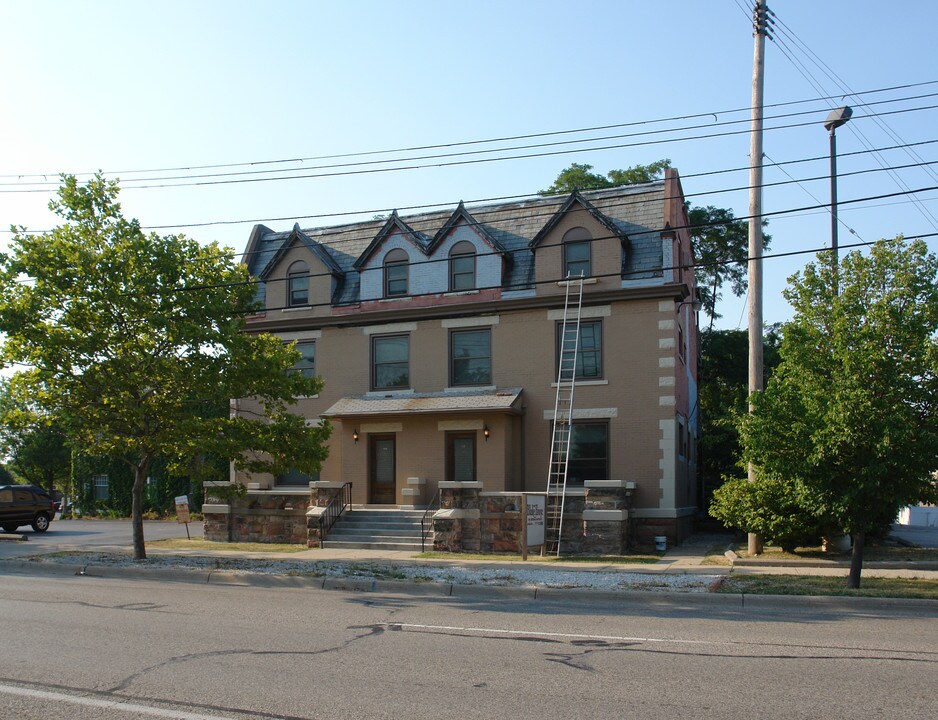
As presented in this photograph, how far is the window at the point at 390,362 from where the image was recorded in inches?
974

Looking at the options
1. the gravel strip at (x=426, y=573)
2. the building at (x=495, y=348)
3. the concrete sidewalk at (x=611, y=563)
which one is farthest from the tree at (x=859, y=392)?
the building at (x=495, y=348)

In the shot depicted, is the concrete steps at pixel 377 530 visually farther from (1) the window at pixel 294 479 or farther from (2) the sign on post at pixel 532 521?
(1) the window at pixel 294 479

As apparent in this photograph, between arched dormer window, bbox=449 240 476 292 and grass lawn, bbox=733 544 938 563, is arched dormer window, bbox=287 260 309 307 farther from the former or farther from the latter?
grass lawn, bbox=733 544 938 563

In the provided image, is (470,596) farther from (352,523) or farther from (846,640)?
(352,523)

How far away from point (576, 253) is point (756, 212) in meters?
6.17

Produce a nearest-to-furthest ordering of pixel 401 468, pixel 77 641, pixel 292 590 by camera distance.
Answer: pixel 77 641
pixel 292 590
pixel 401 468

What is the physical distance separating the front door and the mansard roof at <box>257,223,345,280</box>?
530 centimetres

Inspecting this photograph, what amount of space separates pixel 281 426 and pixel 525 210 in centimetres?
1074

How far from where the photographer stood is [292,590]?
14008 mm

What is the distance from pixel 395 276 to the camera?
25.0 meters

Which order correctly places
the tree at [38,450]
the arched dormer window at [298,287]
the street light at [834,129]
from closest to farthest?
the street light at [834,129] < the arched dormer window at [298,287] < the tree at [38,450]

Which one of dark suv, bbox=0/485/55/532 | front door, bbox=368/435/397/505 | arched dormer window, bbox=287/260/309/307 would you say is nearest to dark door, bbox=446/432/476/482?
front door, bbox=368/435/397/505

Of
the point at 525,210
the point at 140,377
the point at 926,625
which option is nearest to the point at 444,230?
the point at 525,210

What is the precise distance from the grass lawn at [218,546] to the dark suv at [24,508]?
687 cm
